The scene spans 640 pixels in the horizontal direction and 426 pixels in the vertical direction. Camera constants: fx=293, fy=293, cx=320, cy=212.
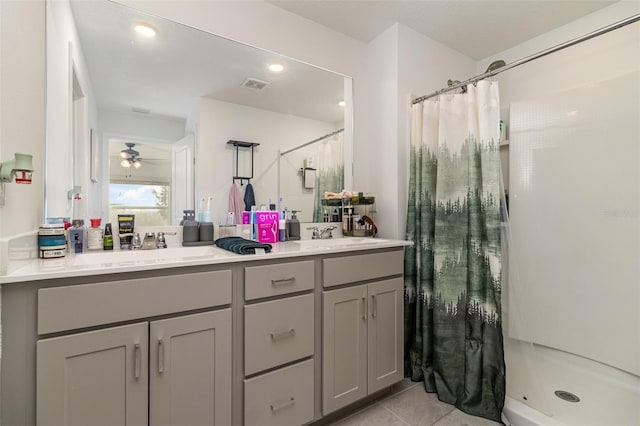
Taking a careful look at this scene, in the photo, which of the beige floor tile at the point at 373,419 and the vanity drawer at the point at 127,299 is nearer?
the vanity drawer at the point at 127,299

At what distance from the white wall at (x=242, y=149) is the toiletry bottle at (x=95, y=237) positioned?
19.0 inches

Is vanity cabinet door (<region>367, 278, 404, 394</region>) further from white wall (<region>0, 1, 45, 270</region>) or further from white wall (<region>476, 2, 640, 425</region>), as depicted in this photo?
white wall (<region>0, 1, 45, 270</region>)

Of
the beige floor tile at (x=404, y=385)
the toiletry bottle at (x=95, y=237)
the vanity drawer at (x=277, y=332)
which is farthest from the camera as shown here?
the beige floor tile at (x=404, y=385)

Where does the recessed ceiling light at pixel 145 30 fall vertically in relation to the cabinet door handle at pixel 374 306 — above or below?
above

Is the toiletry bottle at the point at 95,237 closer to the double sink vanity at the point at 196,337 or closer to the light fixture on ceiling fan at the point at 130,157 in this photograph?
the double sink vanity at the point at 196,337

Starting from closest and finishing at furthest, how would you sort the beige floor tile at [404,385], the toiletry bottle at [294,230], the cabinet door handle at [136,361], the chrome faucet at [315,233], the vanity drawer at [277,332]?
the cabinet door handle at [136,361] → the vanity drawer at [277,332] → the beige floor tile at [404,385] → the toiletry bottle at [294,230] → the chrome faucet at [315,233]

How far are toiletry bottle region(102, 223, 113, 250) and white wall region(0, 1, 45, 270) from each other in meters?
0.26

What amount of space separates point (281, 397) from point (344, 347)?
0.38 m

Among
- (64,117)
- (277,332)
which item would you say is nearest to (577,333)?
(277,332)

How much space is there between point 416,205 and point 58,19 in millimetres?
2108

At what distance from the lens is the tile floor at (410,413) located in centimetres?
155

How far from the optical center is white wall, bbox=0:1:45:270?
893 mm

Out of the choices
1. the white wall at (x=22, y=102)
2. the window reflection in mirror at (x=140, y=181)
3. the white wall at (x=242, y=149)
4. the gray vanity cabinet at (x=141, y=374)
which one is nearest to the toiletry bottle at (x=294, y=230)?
the white wall at (x=242, y=149)

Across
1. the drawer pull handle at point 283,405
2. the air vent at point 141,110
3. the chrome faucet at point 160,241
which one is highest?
the air vent at point 141,110
